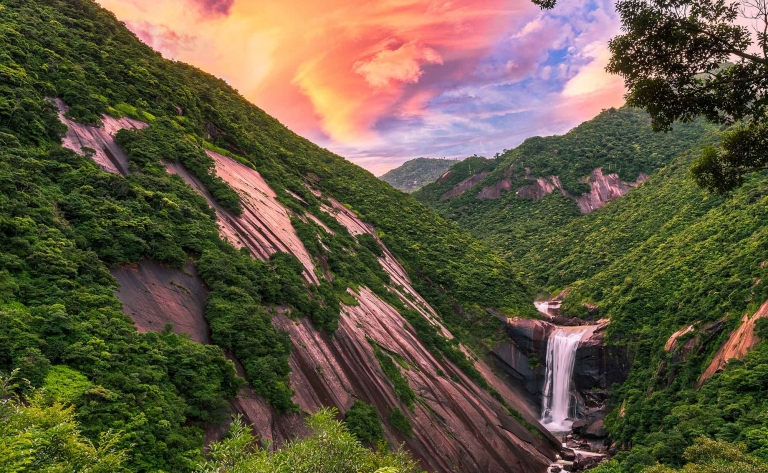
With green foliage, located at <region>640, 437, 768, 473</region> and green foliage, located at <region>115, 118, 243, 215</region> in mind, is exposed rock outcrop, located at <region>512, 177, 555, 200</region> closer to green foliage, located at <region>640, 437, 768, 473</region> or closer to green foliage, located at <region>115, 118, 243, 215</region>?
green foliage, located at <region>115, 118, 243, 215</region>

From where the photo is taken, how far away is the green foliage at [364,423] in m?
21.4

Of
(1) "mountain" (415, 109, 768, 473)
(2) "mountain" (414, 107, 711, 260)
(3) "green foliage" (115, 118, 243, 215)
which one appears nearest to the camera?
(1) "mountain" (415, 109, 768, 473)

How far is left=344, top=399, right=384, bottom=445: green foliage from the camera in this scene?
21375 millimetres

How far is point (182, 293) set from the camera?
19.6 metres

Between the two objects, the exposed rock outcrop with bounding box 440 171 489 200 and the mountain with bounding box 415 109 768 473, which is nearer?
the mountain with bounding box 415 109 768 473

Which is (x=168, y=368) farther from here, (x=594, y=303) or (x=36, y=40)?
(x=594, y=303)

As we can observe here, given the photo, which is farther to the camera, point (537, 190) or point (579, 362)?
point (537, 190)

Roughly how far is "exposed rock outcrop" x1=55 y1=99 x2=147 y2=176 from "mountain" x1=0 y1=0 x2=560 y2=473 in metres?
0.13

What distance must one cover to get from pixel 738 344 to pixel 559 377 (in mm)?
18433

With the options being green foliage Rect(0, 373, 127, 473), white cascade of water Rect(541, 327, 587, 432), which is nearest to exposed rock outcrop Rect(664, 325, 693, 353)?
white cascade of water Rect(541, 327, 587, 432)

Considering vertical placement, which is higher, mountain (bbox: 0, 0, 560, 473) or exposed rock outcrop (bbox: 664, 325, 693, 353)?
mountain (bbox: 0, 0, 560, 473)

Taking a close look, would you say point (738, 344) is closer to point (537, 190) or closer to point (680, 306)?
point (680, 306)

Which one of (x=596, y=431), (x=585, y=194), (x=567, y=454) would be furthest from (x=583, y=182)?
(x=567, y=454)

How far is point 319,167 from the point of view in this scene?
60500 millimetres
